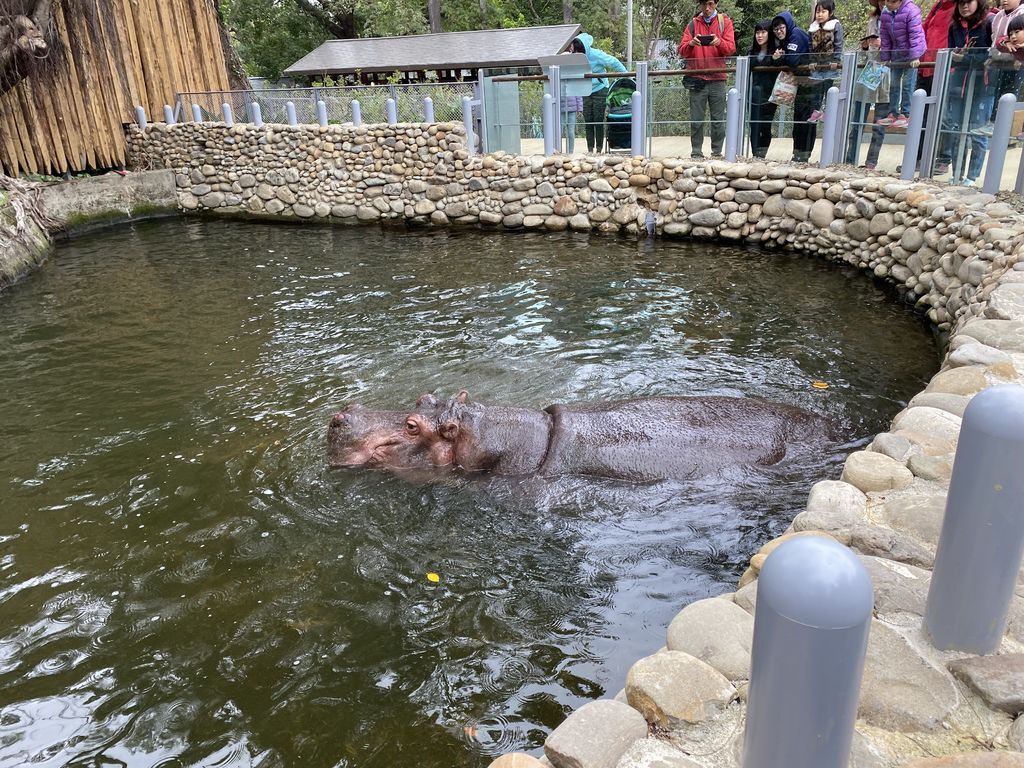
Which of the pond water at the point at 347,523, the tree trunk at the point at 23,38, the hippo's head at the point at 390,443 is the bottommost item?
the pond water at the point at 347,523

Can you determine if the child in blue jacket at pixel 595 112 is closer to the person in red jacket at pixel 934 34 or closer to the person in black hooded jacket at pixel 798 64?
the person in black hooded jacket at pixel 798 64

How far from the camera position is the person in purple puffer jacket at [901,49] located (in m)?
9.00

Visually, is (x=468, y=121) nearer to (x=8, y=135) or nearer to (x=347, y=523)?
(x=8, y=135)

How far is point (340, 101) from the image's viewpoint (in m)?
14.3

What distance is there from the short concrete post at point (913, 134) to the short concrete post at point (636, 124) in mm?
3871

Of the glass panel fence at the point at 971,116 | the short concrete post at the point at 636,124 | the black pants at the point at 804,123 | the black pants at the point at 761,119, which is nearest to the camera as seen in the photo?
the glass panel fence at the point at 971,116

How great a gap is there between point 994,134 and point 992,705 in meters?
7.25

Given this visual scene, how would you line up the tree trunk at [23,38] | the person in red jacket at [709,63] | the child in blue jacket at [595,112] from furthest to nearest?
the tree trunk at [23,38]
the child in blue jacket at [595,112]
the person in red jacket at [709,63]

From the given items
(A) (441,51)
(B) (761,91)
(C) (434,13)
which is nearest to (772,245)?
(B) (761,91)

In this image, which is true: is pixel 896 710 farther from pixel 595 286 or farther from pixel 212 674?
pixel 595 286

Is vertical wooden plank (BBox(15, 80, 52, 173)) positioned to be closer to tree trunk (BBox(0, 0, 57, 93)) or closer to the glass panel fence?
tree trunk (BBox(0, 0, 57, 93))

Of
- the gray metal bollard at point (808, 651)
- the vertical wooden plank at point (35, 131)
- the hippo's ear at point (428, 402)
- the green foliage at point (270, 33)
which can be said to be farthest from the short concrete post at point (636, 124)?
the green foliage at point (270, 33)

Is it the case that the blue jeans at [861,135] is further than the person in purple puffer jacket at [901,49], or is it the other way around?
the blue jeans at [861,135]

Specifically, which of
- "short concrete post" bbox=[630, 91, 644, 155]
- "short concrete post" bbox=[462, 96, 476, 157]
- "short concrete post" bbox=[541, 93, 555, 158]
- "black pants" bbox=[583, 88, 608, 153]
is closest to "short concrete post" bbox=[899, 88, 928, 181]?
"short concrete post" bbox=[630, 91, 644, 155]
